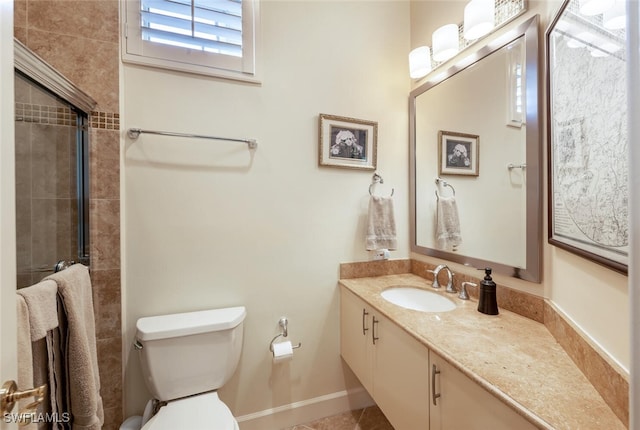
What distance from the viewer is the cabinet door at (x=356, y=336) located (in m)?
1.37

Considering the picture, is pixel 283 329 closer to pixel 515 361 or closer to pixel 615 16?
pixel 515 361

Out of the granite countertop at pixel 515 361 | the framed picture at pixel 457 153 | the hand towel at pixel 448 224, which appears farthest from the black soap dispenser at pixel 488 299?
the framed picture at pixel 457 153

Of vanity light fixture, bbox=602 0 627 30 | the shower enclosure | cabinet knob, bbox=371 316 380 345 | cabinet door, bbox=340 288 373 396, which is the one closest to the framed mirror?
vanity light fixture, bbox=602 0 627 30

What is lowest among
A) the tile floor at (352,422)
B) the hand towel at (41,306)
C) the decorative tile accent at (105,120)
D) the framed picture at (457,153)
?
the tile floor at (352,422)

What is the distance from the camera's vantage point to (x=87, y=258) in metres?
1.25

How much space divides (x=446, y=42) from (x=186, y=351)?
212 centimetres

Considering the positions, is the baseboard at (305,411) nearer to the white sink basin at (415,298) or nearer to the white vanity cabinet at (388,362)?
the white vanity cabinet at (388,362)

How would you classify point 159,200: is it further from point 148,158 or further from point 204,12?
point 204,12

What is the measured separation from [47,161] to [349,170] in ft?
4.74

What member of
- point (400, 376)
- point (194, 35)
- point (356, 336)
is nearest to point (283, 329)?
point (356, 336)

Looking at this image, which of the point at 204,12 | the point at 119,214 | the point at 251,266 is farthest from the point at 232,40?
the point at 251,266

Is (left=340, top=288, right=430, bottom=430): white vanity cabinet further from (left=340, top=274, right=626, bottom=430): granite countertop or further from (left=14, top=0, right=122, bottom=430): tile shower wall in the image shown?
(left=14, top=0, right=122, bottom=430): tile shower wall

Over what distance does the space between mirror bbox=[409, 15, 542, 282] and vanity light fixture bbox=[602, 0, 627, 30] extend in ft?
1.39

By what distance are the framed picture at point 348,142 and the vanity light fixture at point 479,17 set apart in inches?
26.6
